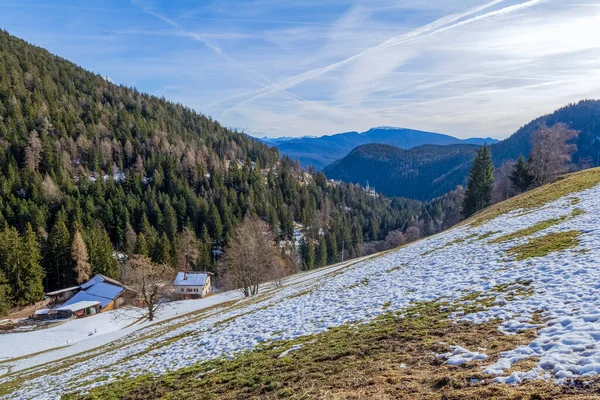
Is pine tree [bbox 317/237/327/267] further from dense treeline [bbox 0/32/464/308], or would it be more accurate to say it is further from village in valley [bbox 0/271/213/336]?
village in valley [bbox 0/271/213/336]

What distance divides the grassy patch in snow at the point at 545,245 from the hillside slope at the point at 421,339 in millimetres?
84

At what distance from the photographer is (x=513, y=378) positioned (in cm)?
661

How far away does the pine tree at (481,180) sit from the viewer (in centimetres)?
7050

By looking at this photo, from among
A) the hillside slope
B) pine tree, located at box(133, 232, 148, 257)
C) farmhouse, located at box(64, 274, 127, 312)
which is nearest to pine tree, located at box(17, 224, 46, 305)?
farmhouse, located at box(64, 274, 127, 312)

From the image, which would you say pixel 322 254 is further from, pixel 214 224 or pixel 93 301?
pixel 93 301

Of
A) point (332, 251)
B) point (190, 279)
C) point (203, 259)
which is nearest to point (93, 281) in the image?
point (190, 279)

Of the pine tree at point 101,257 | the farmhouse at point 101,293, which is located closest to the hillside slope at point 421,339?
the farmhouse at point 101,293

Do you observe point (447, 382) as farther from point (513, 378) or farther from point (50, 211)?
point (50, 211)

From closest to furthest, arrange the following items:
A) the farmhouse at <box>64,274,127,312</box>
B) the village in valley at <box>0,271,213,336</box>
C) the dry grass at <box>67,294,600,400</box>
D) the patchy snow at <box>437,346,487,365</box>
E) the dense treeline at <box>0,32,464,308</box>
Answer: the dry grass at <box>67,294,600,400</box> < the patchy snow at <box>437,346,487,365</box> < the village in valley at <box>0,271,213,336</box> < the farmhouse at <box>64,274,127,312</box> < the dense treeline at <box>0,32,464,308</box>

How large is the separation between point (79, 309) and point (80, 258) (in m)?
19.9

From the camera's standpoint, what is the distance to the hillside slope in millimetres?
7309

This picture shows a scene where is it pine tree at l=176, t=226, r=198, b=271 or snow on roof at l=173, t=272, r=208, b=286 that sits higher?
pine tree at l=176, t=226, r=198, b=271

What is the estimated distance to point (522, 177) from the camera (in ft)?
219

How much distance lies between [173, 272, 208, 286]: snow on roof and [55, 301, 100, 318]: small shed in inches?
652
